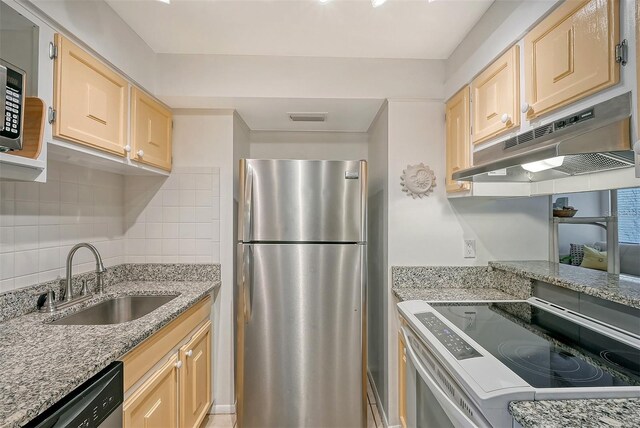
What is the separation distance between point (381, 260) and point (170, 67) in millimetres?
1924

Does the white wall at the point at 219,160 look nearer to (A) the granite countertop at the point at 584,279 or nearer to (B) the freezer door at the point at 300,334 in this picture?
(B) the freezer door at the point at 300,334

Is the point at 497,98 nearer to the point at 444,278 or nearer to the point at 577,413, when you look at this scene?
the point at 444,278

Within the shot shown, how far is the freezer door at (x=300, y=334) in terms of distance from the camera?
181 cm

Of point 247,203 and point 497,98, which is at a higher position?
point 497,98

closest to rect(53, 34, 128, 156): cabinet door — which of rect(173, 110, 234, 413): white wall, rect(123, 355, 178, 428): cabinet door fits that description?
rect(173, 110, 234, 413): white wall

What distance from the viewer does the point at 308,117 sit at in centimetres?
227

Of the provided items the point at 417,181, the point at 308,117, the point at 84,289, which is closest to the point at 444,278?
the point at 417,181

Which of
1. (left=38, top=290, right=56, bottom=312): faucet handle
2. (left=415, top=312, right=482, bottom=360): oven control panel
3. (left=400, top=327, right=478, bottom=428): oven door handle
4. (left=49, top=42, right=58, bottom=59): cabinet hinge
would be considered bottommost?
(left=400, top=327, right=478, bottom=428): oven door handle

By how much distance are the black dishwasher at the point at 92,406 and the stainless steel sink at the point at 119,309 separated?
0.64 m

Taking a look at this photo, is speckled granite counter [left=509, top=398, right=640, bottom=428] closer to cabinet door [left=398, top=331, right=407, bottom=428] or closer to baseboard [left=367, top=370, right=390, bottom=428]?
cabinet door [left=398, top=331, right=407, bottom=428]

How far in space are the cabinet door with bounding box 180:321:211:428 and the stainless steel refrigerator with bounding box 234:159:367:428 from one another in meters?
0.23

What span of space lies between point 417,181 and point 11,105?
74.3 inches

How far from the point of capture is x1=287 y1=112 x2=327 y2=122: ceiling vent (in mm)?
2197

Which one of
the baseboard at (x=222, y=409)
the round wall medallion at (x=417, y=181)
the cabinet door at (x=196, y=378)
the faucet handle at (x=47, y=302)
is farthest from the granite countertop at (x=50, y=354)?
the round wall medallion at (x=417, y=181)
